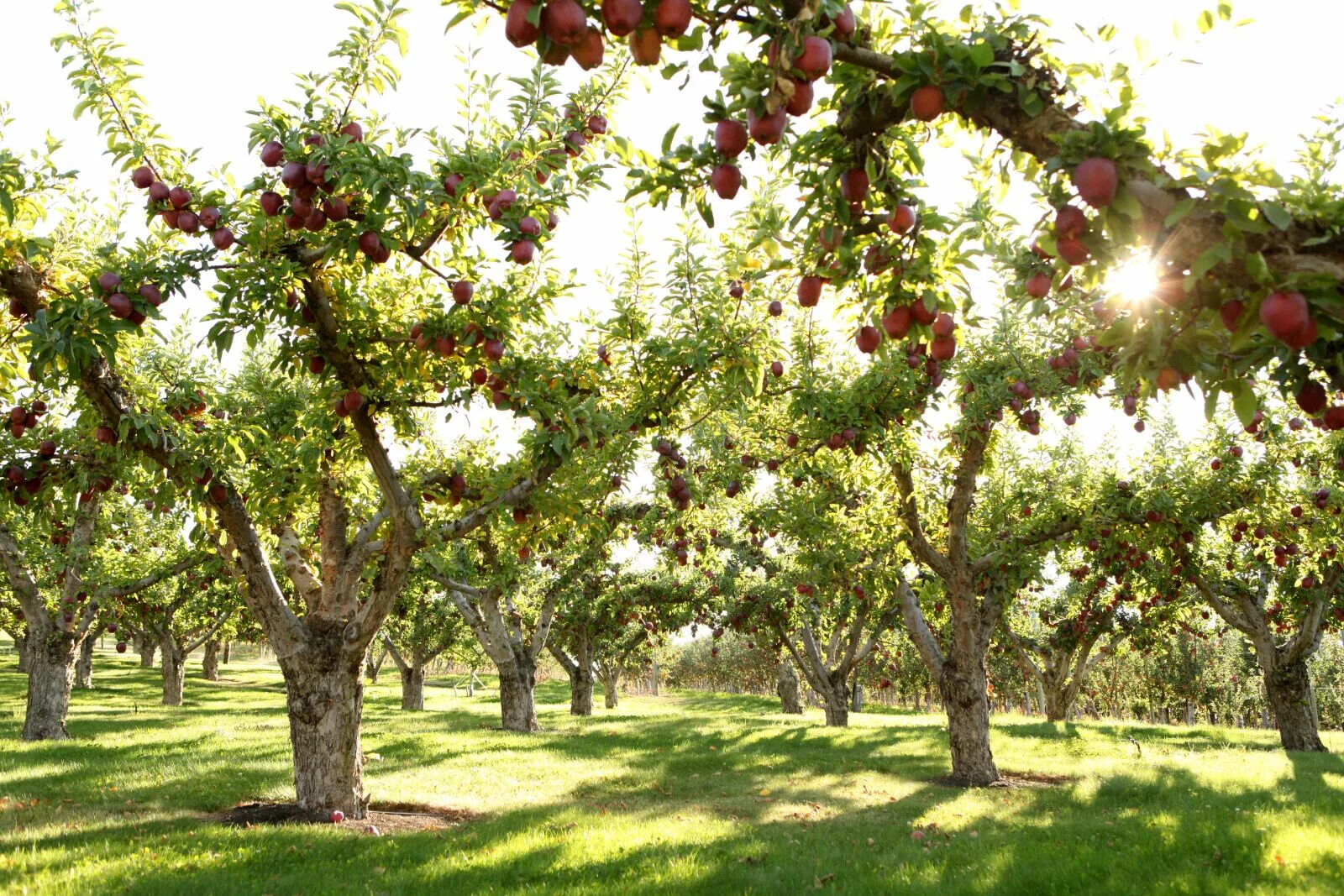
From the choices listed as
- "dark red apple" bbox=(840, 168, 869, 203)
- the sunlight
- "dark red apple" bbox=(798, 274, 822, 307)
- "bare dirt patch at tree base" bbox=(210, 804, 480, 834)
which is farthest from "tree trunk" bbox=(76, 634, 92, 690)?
the sunlight

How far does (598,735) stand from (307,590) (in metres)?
12.2

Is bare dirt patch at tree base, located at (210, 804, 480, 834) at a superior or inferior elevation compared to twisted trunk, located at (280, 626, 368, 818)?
inferior

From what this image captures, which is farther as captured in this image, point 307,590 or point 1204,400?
point 307,590

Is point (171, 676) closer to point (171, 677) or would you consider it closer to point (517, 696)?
point (171, 677)

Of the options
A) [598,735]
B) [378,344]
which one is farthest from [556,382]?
[598,735]

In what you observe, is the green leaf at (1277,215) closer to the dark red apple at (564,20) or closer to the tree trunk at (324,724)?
the dark red apple at (564,20)

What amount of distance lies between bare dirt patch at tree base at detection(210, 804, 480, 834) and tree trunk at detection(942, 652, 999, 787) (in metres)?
7.81

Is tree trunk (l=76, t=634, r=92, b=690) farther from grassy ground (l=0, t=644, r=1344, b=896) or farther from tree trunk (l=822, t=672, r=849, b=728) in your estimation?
tree trunk (l=822, t=672, r=849, b=728)

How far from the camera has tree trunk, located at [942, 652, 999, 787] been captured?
42.9 feet

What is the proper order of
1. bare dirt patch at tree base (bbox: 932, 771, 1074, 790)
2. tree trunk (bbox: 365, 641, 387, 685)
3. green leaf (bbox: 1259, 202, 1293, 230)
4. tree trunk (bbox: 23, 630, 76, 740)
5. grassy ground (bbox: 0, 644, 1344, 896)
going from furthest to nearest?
tree trunk (bbox: 365, 641, 387, 685), tree trunk (bbox: 23, 630, 76, 740), bare dirt patch at tree base (bbox: 932, 771, 1074, 790), grassy ground (bbox: 0, 644, 1344, 896), green leaf (bbox: 1259, 202, 1293, 230)

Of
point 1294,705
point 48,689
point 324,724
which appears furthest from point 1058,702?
point 48,689

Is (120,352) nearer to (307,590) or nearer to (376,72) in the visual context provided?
(376,72)

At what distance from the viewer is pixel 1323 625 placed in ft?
61.0

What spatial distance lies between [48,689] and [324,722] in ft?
40.0
